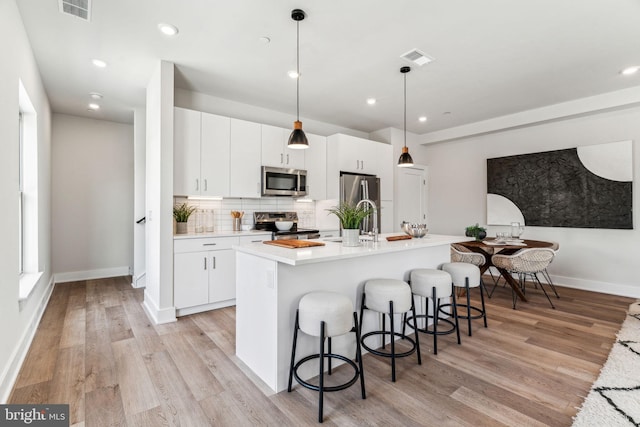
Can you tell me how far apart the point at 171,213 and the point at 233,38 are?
188 cm

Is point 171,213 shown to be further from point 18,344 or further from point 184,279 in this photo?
point 18,344

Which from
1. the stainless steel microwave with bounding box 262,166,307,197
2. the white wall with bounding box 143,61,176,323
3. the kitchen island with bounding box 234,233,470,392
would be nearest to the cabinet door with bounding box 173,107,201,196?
the white wall with bounding box 143,61,176,323

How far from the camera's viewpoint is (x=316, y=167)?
488 centimetres

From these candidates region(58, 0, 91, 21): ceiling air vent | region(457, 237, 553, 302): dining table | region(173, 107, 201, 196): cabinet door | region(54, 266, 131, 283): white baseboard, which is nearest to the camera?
region(58, 0, 91, 21): ceiling air vent

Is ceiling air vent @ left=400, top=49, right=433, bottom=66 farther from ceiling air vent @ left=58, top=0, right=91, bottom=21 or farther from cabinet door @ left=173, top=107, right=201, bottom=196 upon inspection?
ceiling air vent @ left=58, top=0, right=91, bottom=21

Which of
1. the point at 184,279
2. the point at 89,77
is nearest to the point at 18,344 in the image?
the point at 184,279

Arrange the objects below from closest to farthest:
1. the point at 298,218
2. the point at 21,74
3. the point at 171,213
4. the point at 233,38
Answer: the point at 21,74 < the point at 233,38 < the point at 171,213 < the point at 298,218

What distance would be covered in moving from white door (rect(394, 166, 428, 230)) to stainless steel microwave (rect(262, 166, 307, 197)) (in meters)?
2.22

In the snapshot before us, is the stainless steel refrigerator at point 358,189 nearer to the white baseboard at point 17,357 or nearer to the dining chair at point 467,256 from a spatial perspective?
the dining chair at point 467,256

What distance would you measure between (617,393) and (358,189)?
150 inches

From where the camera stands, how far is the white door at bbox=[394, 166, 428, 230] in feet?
19.8

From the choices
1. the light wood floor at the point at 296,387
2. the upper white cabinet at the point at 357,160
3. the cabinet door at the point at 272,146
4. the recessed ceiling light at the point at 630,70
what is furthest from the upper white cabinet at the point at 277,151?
the recessed ceiling light at the point at 630,70

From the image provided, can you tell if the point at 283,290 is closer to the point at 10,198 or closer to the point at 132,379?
the point at 132,379

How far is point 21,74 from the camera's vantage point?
99.6 inches
